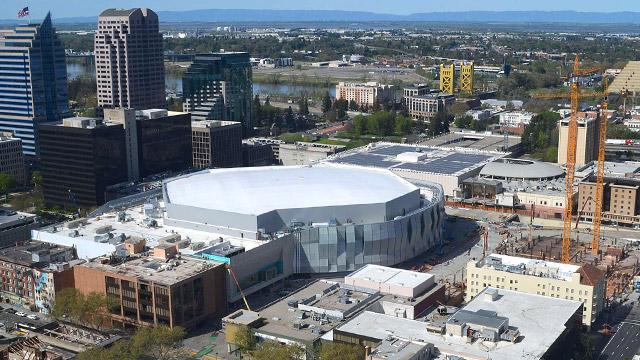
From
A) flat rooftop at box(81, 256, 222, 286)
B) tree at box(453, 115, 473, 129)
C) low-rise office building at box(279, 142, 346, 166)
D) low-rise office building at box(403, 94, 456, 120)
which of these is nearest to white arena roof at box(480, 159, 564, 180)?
low-rise office building at box(279, 142, 346, 166)

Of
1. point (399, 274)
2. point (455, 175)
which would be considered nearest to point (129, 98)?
point (455, 175)

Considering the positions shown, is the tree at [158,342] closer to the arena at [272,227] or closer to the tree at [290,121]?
the arena at [272,227]

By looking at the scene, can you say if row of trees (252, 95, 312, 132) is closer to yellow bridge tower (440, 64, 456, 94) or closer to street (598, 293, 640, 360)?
yellow bridge tower (440, 64, 456, 94)

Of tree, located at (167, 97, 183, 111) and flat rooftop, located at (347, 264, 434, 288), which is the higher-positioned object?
tree, located at (167, 97, 183, 111)

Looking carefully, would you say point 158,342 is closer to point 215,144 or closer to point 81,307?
point 81,307

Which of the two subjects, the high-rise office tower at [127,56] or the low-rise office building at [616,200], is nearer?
the low-rise office building at [616,200]

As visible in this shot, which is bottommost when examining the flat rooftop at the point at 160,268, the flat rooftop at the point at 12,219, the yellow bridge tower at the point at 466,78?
the flat rooftop at the point at 12,219

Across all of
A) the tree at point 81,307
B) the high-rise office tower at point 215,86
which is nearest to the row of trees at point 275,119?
the high-rise office tower at point 215,86
